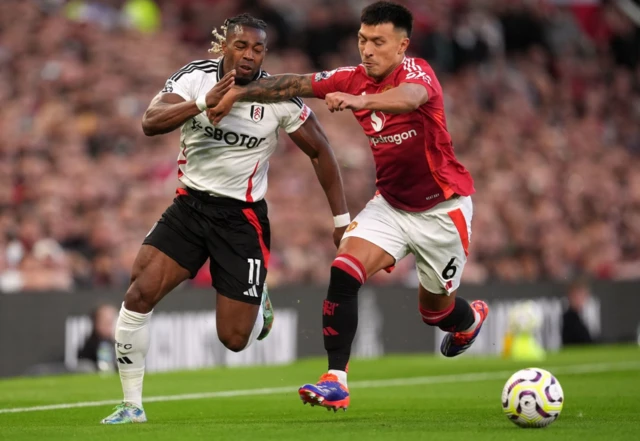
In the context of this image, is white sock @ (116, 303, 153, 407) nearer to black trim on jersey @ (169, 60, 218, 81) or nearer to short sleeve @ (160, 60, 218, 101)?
short sleeve @ (160, 60, 218, 101)

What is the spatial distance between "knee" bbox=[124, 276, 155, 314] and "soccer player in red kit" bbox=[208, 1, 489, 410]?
1.22 m

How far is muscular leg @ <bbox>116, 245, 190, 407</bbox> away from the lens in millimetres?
8680

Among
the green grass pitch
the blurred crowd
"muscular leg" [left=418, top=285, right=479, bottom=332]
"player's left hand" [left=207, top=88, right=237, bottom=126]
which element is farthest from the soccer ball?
the blurred crowd

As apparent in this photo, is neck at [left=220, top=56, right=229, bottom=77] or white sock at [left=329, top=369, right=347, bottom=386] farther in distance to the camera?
neck at [left=220, top=56, right=229, bottom=77]

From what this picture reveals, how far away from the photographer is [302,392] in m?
7.81

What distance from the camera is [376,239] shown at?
8883 mm

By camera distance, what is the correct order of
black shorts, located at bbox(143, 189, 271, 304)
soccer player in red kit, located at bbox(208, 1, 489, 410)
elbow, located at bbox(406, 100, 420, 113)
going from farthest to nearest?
black shorts, located at bbox(143, 189, 271, 304) → soccer player in red kit, located at bbox(208, 1, 489, 410) → elbow, located at bbox(406, 100, 420, 113)

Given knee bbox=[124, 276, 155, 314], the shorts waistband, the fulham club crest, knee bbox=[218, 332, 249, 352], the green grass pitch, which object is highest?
the fulham club crest

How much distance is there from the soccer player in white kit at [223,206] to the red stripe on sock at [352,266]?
0.88 m

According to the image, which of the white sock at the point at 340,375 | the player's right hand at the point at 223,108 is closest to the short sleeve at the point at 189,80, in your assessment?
the player's right hand at the point at 223,108

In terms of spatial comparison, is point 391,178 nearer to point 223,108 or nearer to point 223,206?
point 223,206

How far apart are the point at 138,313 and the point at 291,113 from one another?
72.0 inches

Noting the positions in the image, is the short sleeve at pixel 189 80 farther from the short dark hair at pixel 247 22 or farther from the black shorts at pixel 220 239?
the black shorts at pixel 220 239

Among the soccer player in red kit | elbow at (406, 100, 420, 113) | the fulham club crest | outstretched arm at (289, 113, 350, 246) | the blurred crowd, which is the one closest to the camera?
elbow at (406, 100, 420, 113)
